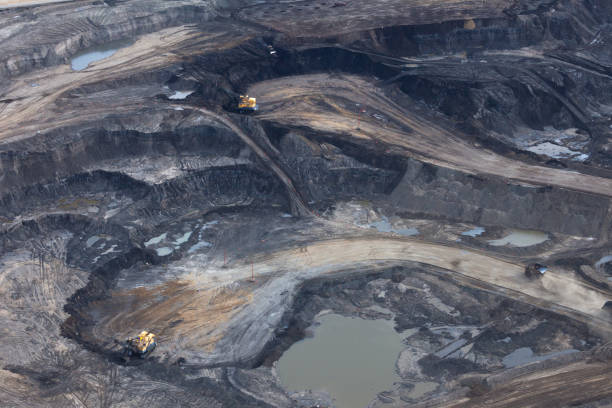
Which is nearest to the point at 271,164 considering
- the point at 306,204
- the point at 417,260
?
the point at 306,204

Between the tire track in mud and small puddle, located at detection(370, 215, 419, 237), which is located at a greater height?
the tire track in mud

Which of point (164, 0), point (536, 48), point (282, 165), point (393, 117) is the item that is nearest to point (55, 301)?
point (282, 165)

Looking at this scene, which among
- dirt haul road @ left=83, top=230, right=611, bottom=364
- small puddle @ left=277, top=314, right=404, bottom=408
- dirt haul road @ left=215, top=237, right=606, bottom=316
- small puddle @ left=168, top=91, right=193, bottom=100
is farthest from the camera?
small puddle @ left=168, top=91, right=193, bottom=100

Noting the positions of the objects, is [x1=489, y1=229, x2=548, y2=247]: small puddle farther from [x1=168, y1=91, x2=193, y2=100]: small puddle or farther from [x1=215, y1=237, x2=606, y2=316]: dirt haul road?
[x1=168, y1=91, x2=193, y2=100]: small puddle

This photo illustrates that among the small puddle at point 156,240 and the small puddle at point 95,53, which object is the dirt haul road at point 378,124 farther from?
the small puddle at point 95,53

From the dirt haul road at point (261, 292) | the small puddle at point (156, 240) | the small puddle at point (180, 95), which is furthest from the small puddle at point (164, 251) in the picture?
the small puddle at point (180, 95)

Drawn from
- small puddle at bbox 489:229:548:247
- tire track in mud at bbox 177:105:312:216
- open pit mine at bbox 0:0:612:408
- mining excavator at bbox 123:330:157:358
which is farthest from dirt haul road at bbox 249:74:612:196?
mining excavator at bbox 123:330:157:358

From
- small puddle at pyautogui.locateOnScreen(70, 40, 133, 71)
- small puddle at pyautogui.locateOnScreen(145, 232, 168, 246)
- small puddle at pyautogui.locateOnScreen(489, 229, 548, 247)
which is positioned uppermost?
small puddle at pyautogui.locateOnScreen(70, 40, 133, 71)
